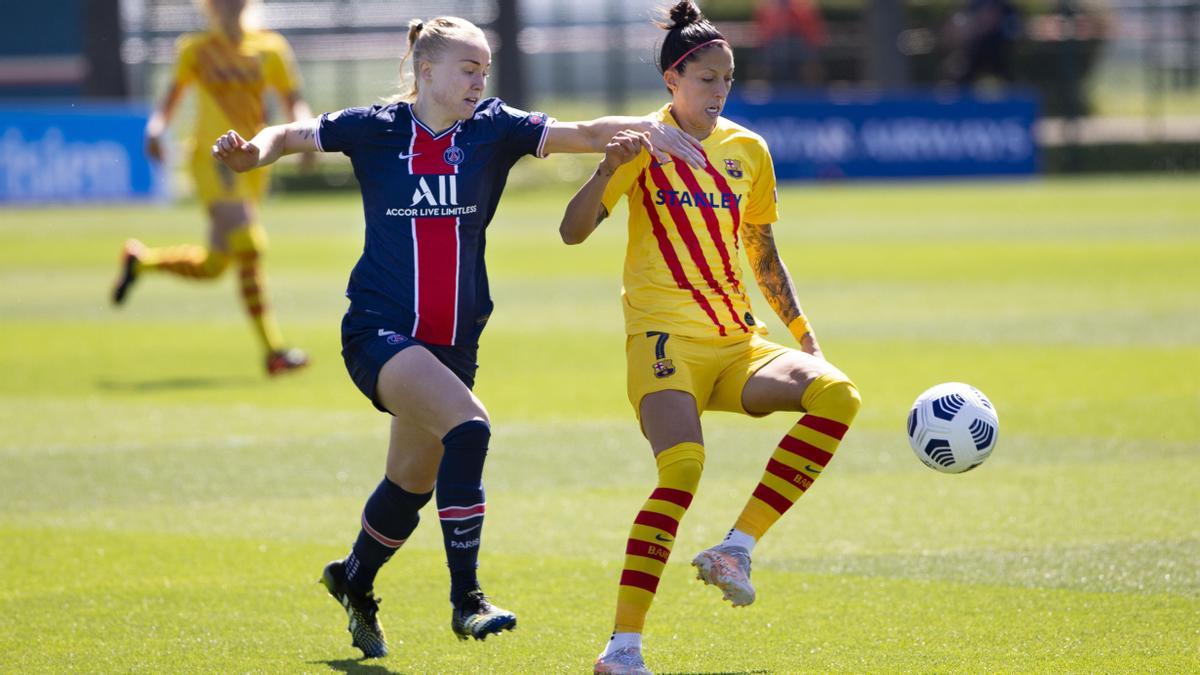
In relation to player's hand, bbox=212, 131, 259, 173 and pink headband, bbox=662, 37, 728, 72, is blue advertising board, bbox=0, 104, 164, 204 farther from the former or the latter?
pink headband, bbox=662, 37, 728, 72

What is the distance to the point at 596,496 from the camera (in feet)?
26.3

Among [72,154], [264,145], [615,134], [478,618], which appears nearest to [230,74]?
[264,145]

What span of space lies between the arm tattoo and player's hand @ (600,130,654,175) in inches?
35.7

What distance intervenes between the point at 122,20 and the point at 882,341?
66.9ft

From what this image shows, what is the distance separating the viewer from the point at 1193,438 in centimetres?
901

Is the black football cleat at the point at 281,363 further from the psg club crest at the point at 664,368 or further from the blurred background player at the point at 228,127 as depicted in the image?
the psg club crest at the point at 664,368

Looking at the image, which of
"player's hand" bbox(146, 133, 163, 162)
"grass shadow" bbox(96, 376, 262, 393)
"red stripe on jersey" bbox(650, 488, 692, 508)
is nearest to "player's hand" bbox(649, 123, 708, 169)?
"red stripe on jersey" bbox(650, 488, 692, 508)

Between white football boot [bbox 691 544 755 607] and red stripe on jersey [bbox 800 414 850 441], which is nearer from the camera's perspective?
white football boot [bbox 691 544 755 607]

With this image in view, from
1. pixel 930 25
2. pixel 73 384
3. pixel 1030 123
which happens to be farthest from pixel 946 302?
pixel 930 25

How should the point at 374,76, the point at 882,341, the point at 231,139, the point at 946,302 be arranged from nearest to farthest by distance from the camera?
the point at 231,139 < the point at 882,341 < the point at 946,302 < the point at 374,76

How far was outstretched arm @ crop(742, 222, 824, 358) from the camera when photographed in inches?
237

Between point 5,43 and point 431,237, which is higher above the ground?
point 431,237

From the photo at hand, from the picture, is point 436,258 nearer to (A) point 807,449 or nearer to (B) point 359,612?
(B) point 359,612

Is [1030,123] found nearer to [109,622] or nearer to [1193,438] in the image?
[1193,438]
